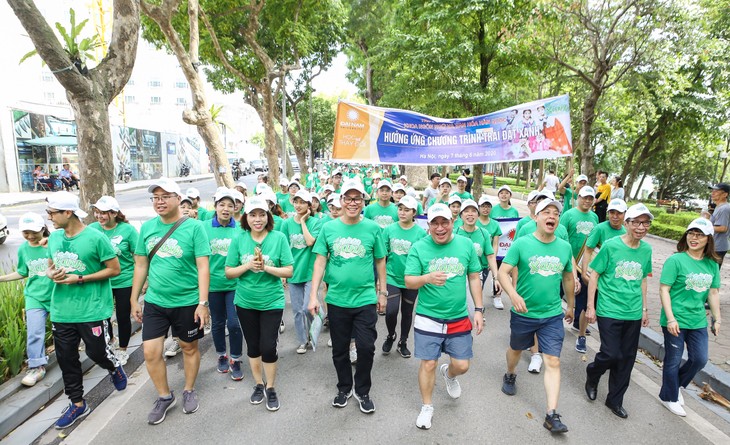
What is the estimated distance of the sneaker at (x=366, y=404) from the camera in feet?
11.8

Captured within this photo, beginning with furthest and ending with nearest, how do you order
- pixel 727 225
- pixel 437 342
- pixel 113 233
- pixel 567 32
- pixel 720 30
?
pixel 720 30
pixel 567 32
pixel 727 225
pixel 113 233
pixel 437 342

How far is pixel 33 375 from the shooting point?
389 centimetres

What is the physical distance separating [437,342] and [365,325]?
2.04 feet

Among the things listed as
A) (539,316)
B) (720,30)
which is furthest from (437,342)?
(720,30)

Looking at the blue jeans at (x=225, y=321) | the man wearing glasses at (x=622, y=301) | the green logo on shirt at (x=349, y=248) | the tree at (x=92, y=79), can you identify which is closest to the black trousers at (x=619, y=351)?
the man wearing glasses at (x=622, y=301)

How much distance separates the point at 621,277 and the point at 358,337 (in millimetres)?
2385

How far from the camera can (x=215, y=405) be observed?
3729 mm

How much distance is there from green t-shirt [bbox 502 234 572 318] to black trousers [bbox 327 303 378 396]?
1332 millimetres

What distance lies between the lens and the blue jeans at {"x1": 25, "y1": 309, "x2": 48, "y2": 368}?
3.88 metres

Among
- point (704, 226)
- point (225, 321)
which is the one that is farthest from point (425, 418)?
point (704, 226)

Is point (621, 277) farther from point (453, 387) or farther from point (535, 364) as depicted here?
point (453, 387)

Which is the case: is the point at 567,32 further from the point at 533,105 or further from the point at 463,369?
the point at 463,369

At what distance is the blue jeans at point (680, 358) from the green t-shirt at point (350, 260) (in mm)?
2639

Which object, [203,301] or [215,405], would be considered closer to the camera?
[203,301]
